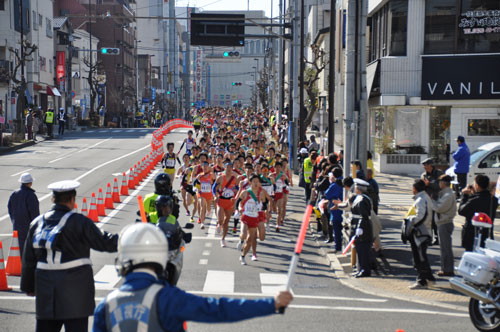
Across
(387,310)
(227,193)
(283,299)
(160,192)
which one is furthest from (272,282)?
(283,299)

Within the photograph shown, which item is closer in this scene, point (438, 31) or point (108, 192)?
point (108, 192)

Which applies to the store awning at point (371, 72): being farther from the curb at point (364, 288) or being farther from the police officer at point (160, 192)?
the police officer at point (160, 192)

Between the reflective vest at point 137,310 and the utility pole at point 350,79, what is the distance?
11646 millimetres

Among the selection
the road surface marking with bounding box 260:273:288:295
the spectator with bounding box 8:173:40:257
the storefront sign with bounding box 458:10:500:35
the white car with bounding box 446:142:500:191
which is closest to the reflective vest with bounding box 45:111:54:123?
the storefront sign with bounding box 458:10:500:35

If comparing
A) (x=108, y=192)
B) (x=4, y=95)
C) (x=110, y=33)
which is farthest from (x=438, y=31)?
(x=110, y=33)

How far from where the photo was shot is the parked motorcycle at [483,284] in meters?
8.53

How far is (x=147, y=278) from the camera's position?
12.8ft

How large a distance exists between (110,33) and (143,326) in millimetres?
Answer: 98197

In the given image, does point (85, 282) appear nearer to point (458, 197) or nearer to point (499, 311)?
point (499, 311)

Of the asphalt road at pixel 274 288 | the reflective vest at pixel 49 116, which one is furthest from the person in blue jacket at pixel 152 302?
the reflective vest at pixel 49 116

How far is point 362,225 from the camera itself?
11727 mm

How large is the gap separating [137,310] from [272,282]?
26.6 feet

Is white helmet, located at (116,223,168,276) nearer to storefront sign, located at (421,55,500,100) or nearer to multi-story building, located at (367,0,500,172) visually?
multi-story building, located at (367,0,500,172)

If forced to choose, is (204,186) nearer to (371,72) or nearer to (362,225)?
(362,225)
